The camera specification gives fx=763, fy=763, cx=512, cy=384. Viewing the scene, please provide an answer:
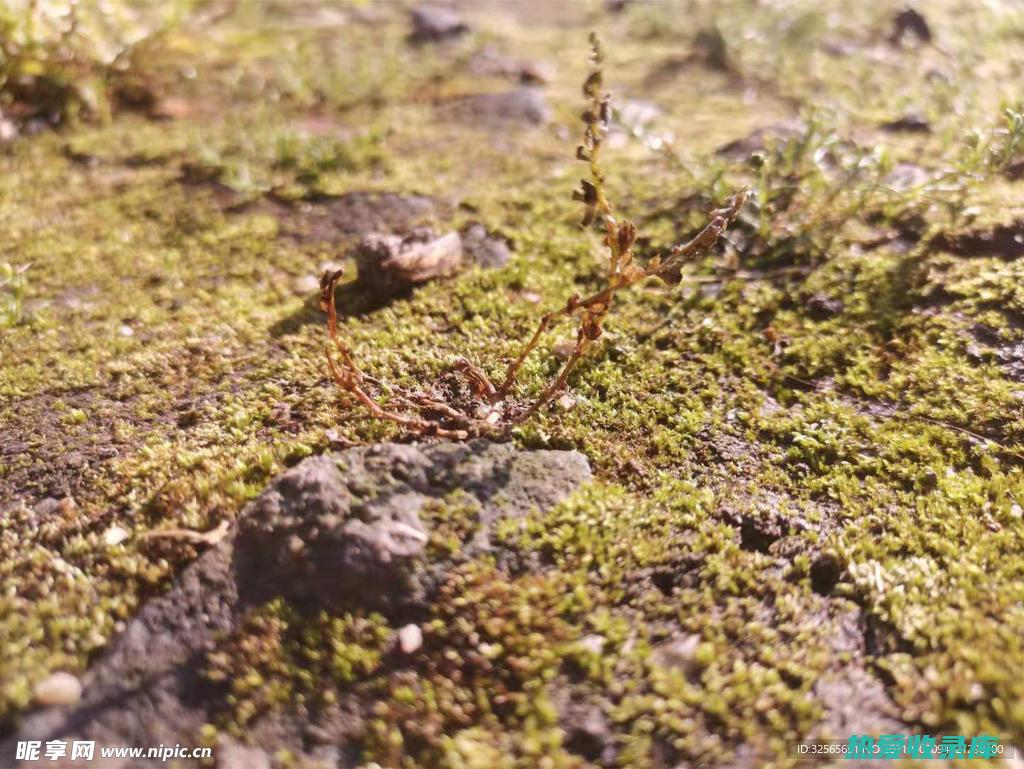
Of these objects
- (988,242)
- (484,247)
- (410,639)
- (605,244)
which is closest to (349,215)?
(484,247)

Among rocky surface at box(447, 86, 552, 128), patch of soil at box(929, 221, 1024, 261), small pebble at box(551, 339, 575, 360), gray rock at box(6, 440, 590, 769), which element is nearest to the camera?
gray rock at box(6, 440, 590, 769)

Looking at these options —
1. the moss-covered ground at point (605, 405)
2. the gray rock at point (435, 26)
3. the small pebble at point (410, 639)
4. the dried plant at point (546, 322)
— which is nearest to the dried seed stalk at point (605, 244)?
the dried plant at point (546, 322)

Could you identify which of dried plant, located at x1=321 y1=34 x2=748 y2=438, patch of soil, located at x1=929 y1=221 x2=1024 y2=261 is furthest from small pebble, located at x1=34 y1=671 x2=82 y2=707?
patch of soil, located at x1=929 y1=221 x2=1024 y2=261

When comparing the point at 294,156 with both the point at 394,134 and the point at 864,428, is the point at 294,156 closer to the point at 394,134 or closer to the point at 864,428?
the point at 394,134

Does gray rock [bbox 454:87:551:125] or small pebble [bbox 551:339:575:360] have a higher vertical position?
gray rock [bbox 454:87:551:125]

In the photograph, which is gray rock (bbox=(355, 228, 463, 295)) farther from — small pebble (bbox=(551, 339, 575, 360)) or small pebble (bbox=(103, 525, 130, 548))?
small pebble (bbox=(103, 525, 130, 548))
